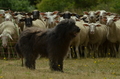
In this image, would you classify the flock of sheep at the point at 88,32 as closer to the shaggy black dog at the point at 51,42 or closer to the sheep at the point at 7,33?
the sheep at the point at 7,33

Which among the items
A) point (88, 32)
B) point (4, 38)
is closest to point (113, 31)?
point (88, 32)

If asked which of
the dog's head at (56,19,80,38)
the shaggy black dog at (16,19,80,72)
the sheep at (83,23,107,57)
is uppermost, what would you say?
the dog's head at (56,19,80,38)

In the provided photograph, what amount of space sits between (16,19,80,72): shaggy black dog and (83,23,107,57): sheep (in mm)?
7870

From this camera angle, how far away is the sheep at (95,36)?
63.3 feet

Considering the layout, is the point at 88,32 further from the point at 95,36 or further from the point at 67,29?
the point at 67,29

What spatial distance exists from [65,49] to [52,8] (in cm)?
3083

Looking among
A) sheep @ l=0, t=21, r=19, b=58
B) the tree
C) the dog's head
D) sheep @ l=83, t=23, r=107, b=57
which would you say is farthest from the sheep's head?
the tree

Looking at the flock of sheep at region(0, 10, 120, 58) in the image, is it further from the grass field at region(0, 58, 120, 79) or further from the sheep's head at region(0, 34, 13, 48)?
the grass field at region(0, 58, 120, 79)

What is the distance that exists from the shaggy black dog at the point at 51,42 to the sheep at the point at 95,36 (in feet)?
25.8


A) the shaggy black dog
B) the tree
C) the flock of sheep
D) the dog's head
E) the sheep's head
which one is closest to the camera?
the dog's head

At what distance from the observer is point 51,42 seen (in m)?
11.1

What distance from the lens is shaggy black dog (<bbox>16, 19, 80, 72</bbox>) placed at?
36.2 feet

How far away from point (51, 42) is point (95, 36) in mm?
8883

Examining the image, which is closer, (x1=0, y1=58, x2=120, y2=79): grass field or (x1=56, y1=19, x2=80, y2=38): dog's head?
(x1=0, y1=58, x2=120, y2=79): grass field
